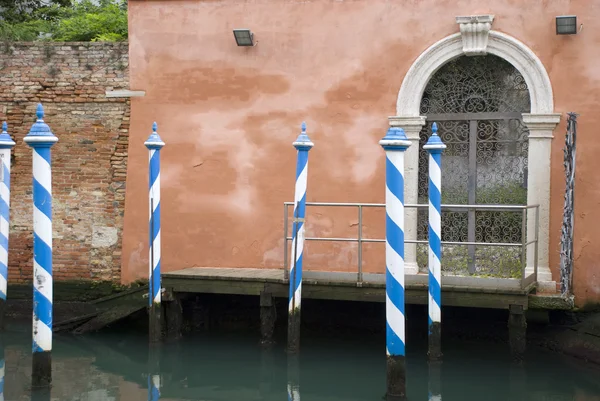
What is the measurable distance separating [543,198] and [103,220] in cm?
507

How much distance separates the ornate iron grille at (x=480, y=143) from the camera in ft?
32.4

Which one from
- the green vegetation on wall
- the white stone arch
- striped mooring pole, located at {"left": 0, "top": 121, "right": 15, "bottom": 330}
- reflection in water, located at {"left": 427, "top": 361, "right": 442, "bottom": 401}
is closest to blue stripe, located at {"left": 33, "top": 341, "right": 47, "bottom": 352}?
striped mooring pole, located at {"left": 0, "top": 121, "right": 15, "bottom": 330}

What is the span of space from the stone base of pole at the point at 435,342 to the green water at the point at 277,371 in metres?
0.15

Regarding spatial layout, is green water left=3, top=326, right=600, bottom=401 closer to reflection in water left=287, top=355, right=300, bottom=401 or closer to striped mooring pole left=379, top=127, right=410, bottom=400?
reflection in water left=287, top=355, right=300, bottom=401

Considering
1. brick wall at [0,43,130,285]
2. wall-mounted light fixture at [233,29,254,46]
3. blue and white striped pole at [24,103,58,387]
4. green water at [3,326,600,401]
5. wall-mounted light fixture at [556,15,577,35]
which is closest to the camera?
blue and white striped pole at [24,103,58,387]

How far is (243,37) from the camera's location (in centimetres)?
1052

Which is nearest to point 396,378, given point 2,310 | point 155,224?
point 155,224

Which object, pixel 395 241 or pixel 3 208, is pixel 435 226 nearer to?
pixel 395 241

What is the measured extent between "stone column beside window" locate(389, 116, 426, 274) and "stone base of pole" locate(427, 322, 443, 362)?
4.86 feet

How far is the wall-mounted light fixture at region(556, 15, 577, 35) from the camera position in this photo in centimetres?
940

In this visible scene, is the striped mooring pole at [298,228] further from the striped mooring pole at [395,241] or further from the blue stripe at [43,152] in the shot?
the blue stripe at [43,152]

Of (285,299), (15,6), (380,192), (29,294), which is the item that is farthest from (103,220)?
(15,6)

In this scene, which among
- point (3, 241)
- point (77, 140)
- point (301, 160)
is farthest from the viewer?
point (77, 140)

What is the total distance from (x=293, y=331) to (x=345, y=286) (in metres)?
0.68
